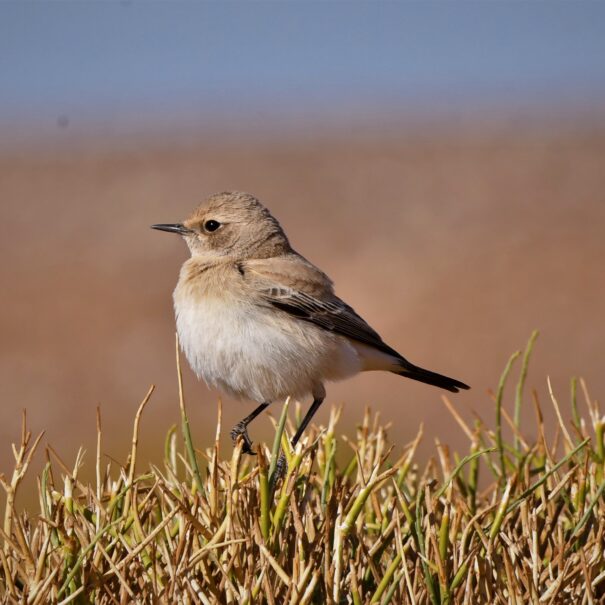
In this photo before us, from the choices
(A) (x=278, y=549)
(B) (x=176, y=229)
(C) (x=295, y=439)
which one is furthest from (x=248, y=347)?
(A) (x=278, y=549)

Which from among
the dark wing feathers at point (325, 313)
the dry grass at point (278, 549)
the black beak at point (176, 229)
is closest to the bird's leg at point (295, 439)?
the dark wing feathers at point (325, 313)

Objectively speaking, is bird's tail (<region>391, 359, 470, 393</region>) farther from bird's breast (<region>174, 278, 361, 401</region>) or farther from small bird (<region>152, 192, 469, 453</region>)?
bird's breast (<region>174, 278, 361, 401</region>)

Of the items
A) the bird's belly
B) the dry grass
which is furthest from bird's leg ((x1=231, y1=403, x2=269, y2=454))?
the dry grass

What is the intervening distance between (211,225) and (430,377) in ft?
5.91

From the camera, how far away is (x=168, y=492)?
2992 millimetres

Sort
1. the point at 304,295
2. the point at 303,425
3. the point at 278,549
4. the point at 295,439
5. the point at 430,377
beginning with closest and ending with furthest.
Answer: the point at 278,549, the point at 295,439, the point at 303,425, the point at 304,295, the point at 430,377

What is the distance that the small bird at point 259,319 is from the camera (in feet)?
17.2

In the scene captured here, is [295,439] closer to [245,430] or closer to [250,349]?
[245,430]

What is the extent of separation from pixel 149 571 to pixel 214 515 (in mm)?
278

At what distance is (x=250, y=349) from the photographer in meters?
5.23

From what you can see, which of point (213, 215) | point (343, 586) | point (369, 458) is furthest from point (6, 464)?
point (343, 586)

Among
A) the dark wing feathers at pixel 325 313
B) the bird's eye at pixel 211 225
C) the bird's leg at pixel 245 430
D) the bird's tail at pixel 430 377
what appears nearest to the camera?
the bird's leg at pixel 245 430

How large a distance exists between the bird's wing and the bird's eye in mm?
375

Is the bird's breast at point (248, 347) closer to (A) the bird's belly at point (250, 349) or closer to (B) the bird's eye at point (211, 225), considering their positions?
(A) the bird's belly at point (250, 349)
